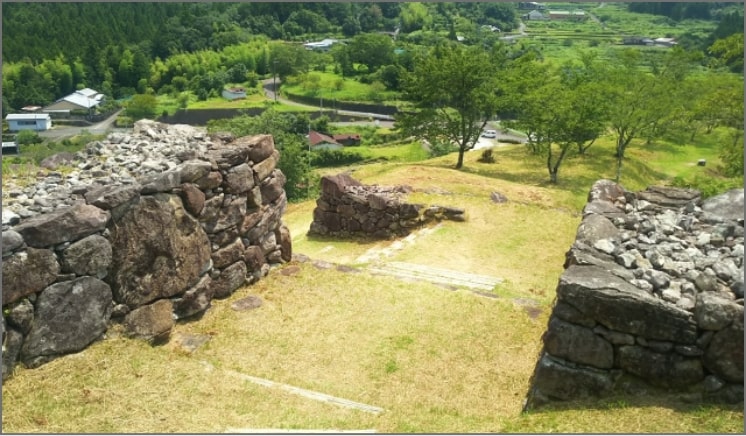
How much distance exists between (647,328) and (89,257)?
7453 millimetres

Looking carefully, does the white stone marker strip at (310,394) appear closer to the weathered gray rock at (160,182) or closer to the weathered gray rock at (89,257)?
the weathered gray rock at (89,257)

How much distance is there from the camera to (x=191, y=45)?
113875mm

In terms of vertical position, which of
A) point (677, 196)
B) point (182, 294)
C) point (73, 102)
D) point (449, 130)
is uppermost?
point (677, 196)

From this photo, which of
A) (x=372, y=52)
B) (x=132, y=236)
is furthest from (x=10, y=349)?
(x=372, y=52)

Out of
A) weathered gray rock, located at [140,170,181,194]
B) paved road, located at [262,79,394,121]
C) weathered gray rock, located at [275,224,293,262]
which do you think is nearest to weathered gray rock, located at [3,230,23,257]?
weathered gray rock, located at [140,170,181,194]

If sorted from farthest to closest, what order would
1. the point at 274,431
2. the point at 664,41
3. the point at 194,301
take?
1. the point at 664,41
2. the point at 194,301
3. the point at 274,431

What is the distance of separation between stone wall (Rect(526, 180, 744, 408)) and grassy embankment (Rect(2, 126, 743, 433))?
27 cm

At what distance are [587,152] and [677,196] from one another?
2834 cm

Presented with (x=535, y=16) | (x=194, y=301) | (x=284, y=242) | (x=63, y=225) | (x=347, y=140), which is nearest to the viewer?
(x=63, y=225)

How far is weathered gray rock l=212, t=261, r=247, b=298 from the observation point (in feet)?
38.0

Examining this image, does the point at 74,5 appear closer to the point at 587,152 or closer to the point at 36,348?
A: the point at 587,152

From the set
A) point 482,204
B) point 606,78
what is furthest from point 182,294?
point 606,78

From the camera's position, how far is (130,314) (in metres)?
9.47

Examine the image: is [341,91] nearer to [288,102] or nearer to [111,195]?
[288,102]
